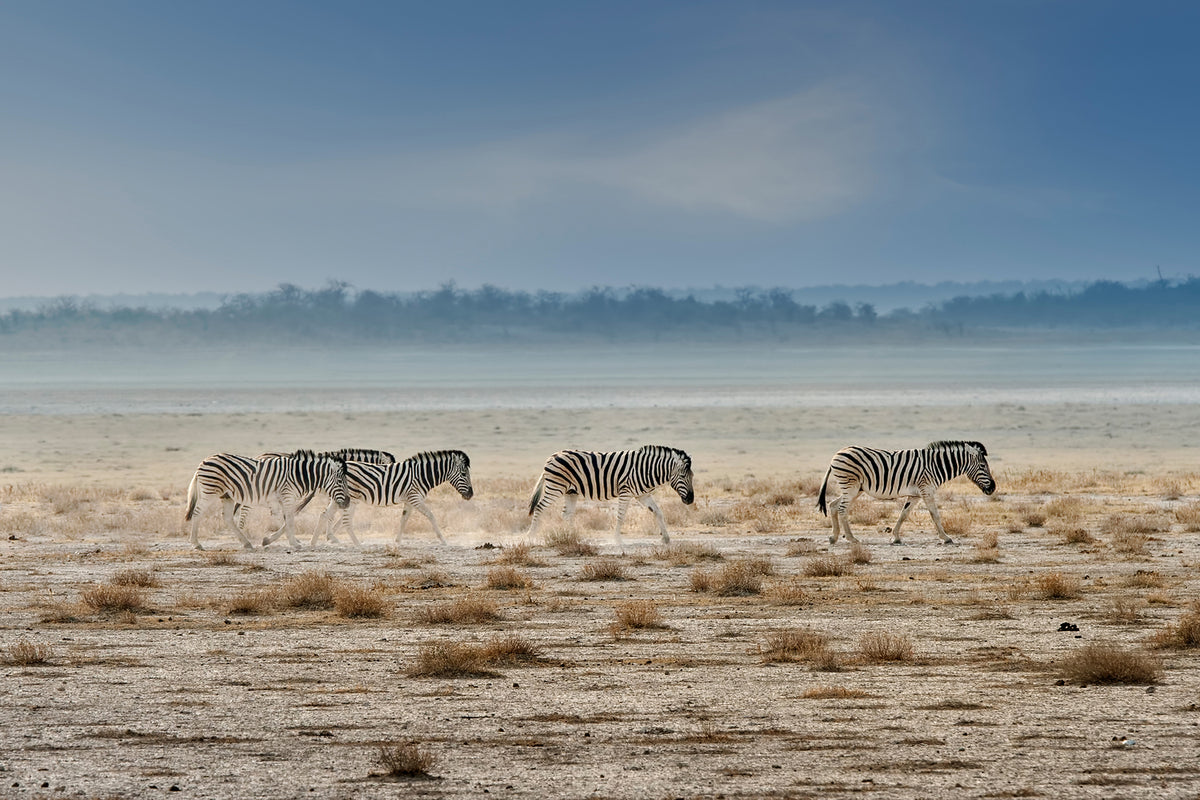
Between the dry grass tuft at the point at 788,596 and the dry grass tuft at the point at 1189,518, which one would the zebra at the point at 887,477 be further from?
the dry grass tuft at the point at 788,596

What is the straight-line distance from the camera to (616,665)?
14.1 m

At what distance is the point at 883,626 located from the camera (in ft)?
54.3

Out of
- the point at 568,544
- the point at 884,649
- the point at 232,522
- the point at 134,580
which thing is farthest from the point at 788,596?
the point at 232,522

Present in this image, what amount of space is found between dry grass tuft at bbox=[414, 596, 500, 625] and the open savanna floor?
0.06m

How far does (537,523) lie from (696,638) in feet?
37.1

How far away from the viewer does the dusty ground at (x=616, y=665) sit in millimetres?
10008

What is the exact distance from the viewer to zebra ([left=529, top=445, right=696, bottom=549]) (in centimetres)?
2648

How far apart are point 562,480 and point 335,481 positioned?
4276 millimetres

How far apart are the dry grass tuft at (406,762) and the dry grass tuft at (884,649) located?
18.3 ft

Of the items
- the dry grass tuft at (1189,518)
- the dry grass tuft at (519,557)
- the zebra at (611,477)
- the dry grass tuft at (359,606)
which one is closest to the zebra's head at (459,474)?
the zebra at (611,477)

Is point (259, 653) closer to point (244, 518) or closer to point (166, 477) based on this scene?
point (244, 518)

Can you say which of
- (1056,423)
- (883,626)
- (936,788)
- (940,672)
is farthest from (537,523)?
(1056,423)

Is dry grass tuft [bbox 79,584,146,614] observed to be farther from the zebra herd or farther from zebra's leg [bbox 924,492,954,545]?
zebra's leg [bbox 924,492,954,545]

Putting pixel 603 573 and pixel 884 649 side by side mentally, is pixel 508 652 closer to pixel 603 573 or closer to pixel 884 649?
pixel 884 649
